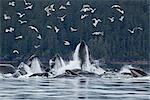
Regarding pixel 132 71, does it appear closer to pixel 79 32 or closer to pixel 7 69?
pixel 79 32

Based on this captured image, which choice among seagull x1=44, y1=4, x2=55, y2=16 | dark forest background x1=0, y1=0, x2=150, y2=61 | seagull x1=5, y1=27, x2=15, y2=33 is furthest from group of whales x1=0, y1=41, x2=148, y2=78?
seagull x1=44, y1=4, x2=55, y2=16

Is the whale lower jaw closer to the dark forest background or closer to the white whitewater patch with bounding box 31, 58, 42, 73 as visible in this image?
the white whitewater patch with bounding box 31, 58, 42, 73

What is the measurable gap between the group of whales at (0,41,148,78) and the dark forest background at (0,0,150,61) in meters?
0.39

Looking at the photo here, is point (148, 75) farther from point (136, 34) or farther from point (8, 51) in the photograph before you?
point (8, 51)

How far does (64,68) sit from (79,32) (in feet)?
7.55

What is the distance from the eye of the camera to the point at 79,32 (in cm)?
2550

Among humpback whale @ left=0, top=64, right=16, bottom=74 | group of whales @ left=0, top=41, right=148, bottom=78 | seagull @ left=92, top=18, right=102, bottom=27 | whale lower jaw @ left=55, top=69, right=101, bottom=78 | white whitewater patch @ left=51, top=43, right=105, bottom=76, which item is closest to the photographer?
whale lower jaw @ left=55, top=69, right=101, bottom=78

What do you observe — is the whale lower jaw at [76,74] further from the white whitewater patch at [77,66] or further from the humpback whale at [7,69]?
the humpback whale at [7,69]

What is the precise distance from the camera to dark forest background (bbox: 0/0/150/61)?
2523 centimetres

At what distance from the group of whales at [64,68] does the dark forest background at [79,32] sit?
15.4 inches

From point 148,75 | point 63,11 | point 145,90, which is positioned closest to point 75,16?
point 63,11

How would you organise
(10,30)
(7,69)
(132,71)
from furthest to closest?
(10,30) < (132,71) < (7,69)

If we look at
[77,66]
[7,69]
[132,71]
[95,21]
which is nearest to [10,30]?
[7,69]

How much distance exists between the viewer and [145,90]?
16.7 m
